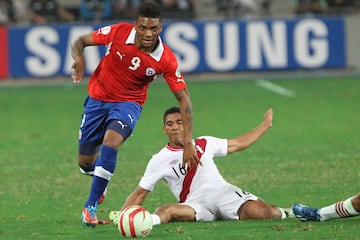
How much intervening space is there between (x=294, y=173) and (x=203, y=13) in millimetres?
17073

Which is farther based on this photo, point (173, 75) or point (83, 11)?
point (83, 11)

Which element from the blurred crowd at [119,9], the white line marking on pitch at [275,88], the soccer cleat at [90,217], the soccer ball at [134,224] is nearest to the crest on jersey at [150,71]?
the soccer cleat at [90,217]

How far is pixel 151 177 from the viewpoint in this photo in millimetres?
10875

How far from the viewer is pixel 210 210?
1093 centimetres

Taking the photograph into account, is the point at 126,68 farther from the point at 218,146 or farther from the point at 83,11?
the point at 83,11

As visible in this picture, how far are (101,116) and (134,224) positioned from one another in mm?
1888

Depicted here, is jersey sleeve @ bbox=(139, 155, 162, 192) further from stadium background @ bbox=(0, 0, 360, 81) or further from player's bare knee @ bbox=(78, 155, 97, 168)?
stadium background @ bbox=(0, 0, 360, 81)

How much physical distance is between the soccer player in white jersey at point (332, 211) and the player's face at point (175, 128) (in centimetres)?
135

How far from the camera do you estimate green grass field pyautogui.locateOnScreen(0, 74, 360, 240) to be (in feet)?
34.4

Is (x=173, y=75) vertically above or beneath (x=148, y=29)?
beneath

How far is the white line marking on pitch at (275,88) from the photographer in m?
25.4

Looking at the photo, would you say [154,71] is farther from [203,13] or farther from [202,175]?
[203,13]

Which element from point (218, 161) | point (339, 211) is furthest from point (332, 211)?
point (218, 161)

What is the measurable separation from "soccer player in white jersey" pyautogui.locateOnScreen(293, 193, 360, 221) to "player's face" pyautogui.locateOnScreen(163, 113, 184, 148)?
1.35 m
